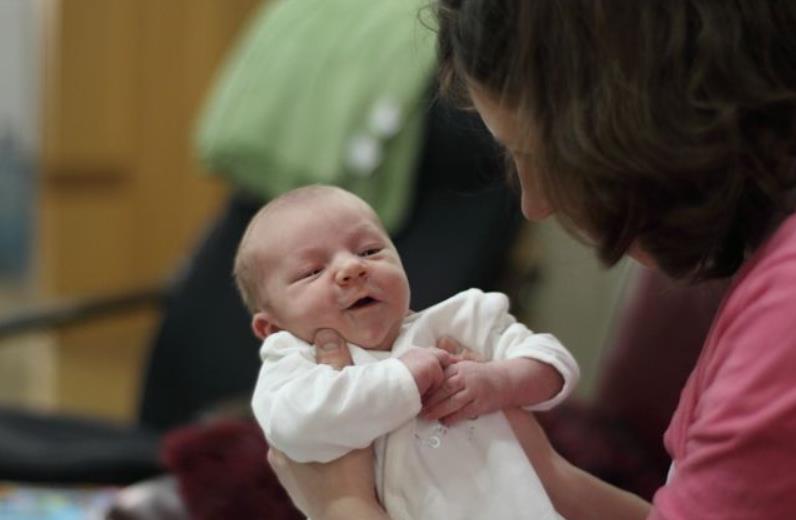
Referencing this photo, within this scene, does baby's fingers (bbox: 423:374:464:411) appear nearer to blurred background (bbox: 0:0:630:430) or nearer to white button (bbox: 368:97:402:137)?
white button (bbox: 368:97:402:137)

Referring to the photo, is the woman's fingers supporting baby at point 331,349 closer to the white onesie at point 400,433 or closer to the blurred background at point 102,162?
the white onesie at point 400,433

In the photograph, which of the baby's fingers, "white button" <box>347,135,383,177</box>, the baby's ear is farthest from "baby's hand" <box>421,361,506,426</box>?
"white button" <box>347,135,383,177</box>

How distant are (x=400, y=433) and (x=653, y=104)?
0.25m

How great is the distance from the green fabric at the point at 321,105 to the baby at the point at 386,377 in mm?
968

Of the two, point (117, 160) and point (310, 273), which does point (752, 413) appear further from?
point (117, 160)

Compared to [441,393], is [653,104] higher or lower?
higher

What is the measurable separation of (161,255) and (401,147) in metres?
1.14

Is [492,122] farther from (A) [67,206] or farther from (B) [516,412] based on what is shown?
(A) [67,206]

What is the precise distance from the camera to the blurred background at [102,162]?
2.72 m

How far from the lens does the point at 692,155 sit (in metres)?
0.69

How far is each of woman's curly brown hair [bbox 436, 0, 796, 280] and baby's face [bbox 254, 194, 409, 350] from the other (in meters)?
0.13

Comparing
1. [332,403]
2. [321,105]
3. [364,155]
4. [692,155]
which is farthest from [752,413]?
[321,105]

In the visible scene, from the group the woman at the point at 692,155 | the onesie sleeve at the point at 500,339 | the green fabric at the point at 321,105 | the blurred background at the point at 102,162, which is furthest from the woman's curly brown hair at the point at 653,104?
the blurred background at the point at 102,162

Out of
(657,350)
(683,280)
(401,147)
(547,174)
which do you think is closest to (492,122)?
(547,174)
